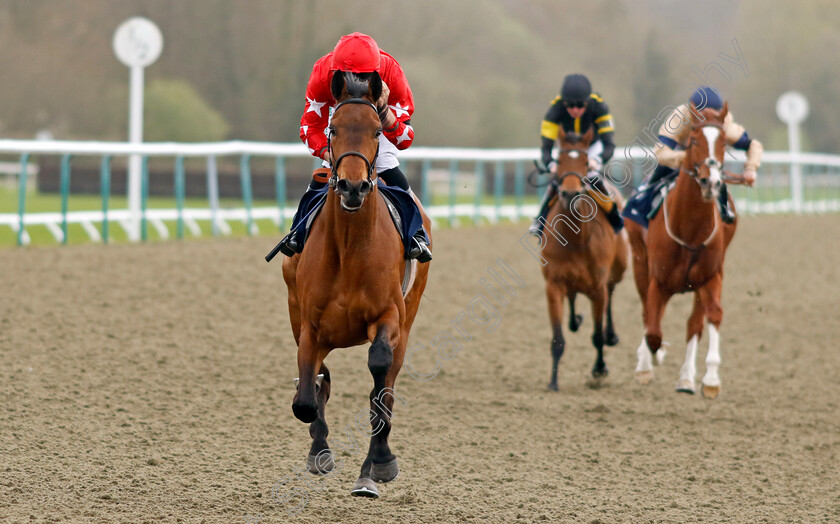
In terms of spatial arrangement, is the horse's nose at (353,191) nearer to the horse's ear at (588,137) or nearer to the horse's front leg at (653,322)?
the horse's front leg at (653,322)

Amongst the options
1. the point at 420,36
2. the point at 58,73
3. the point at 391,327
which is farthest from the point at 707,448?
the point at 420,36

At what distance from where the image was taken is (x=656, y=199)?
7.62m

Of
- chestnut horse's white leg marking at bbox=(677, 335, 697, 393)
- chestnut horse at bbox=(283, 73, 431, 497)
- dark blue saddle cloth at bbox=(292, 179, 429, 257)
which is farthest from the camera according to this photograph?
chestnut horse's white leg marking at bbox=(677, 335, 697, 393)

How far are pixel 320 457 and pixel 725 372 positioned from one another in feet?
15.8

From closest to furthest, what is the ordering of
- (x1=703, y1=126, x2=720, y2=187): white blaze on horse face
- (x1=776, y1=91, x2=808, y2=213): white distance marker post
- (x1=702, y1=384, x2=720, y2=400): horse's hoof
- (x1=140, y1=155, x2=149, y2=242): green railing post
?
(x1=703, y1=126, x2=720, y2=187): white blaze on horse face, (x1=702, y1=384, x2=720, y2=400): horse's hoof, (x1=140, y1=155, x2=149, y2=242): green railing post, (x1=776, y1=91, x2=808, y2=213): white distance marker post

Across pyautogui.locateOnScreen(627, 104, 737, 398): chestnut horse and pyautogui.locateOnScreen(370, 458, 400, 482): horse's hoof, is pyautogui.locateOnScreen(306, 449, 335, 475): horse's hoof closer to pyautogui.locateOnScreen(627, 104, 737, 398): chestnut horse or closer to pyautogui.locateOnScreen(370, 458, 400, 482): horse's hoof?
pyautogui.locateOnScreen(370, 458, 400, 482): horse's hoof

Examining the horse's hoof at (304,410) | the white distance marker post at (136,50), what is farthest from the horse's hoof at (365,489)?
the white distance marker post at (136,50)

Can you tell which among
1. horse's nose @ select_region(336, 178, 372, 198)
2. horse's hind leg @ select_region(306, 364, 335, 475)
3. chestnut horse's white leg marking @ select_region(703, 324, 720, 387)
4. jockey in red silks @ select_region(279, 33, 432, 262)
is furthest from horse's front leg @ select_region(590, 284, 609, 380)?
horse's nose @ select_region(336, 178, 372, 198)

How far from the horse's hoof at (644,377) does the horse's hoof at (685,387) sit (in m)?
0.46

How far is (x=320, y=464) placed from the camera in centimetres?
458

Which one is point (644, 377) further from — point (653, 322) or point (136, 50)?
point (136, 50)

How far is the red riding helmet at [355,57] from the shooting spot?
4355 millimetres

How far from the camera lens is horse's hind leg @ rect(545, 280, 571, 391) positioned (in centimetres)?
759

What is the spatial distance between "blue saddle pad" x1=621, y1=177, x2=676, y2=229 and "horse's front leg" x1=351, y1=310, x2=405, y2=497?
3565 mm
